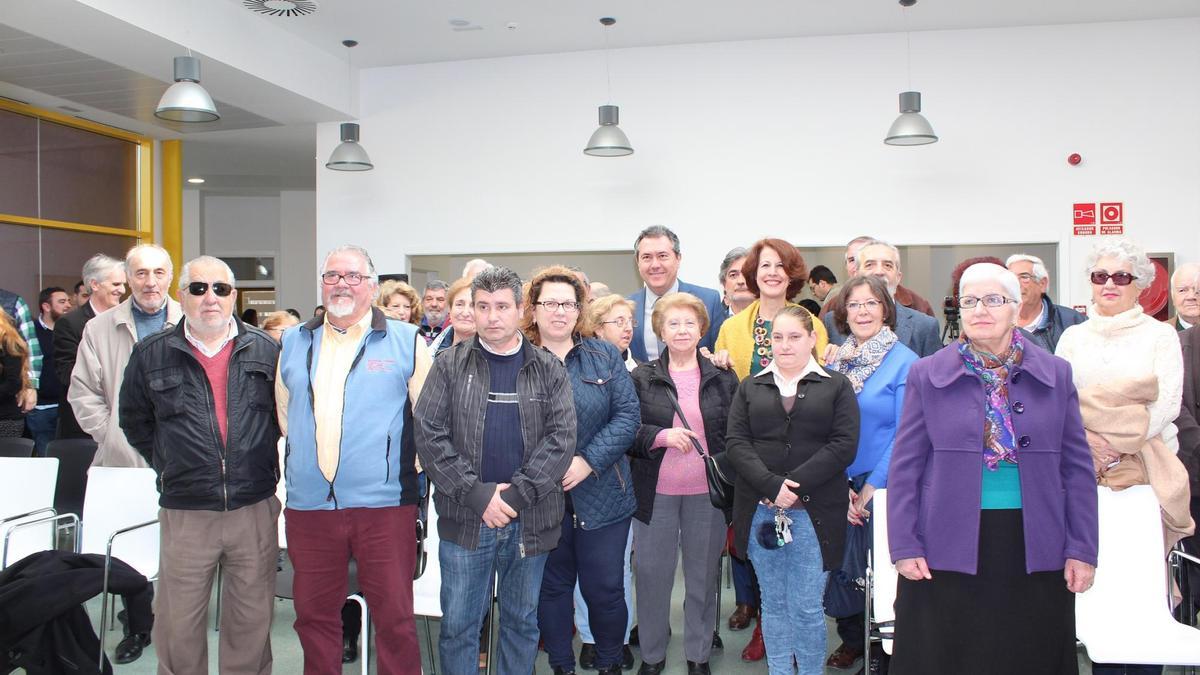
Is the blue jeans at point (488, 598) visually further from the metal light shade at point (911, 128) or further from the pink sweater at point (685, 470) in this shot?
the metal light shade at point (911, 128)

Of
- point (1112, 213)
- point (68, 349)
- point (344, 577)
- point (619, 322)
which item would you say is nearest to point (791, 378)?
point (619, 322)

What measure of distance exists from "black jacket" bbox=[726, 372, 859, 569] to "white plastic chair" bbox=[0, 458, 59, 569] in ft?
9.71

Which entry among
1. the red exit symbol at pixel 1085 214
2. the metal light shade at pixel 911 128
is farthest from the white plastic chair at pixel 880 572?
the red exit symbol at pixel 1085 214

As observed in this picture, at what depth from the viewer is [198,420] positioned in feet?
9.95

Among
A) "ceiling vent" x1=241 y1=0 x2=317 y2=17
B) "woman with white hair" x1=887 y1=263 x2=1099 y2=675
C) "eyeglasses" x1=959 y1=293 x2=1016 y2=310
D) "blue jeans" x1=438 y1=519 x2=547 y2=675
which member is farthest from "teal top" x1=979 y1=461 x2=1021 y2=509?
"ceiling vent" x1=241 y1=0 x2=317 y2=17

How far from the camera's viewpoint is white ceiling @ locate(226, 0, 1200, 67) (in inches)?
277

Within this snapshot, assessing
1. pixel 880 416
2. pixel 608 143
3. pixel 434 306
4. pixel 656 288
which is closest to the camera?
pixel 880 416

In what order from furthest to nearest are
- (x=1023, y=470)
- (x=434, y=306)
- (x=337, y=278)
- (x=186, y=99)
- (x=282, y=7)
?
(x=282, y=7), (x=186, y=99), (x=434, y=306), (x=337, y=278), (x=1023, y=470)

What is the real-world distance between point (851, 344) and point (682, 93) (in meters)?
5.15

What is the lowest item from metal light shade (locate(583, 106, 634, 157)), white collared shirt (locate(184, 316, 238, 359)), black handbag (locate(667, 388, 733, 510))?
black handbag (locate(667, 388, 733, 510))

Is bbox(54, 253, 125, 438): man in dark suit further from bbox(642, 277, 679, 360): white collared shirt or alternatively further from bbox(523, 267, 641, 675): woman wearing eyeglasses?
bbox(642, 277, 679, 360): white collared shirt

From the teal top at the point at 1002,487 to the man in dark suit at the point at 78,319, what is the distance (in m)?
4.35

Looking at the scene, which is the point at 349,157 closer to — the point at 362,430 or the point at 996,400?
the point at 362,430

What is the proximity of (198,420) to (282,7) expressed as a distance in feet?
16.5
